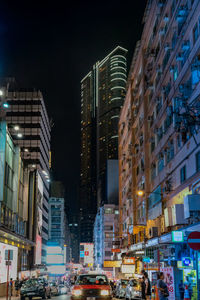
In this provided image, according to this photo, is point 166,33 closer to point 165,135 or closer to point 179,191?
point 165,135

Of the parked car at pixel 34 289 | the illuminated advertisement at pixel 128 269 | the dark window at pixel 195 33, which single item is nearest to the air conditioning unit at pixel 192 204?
the dark window at pixel 195 33

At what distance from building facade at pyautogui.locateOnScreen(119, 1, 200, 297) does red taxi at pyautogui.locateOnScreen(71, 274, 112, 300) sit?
4.92m

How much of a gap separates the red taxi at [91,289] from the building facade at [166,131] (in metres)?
4.92

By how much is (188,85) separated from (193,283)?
44.3 ft

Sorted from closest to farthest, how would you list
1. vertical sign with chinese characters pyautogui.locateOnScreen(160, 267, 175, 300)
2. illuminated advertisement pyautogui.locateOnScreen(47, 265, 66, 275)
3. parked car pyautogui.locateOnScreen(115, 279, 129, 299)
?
vertical sign with chinese characters pyautogui.locateOnScreen(160, 267, 175, 300) < parked car pyautogui.locateOnScreen(115, 279, 129, 299) < illuminated advertisement pyautogui.locateOnScreen(47, 265, 66, 275)

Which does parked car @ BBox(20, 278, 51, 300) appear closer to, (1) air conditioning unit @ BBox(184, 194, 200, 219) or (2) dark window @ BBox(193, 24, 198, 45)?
(1) air conditioning unit @ BBox(184, 194, 200, 219)

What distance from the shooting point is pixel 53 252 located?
71625 mm

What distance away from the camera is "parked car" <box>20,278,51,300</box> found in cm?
3216

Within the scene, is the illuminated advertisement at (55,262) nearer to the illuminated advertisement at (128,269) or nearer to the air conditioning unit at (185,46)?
the illuminated advertisement at (128,269)

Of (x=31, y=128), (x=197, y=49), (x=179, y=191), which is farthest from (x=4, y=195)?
→ (x=31, y=128)

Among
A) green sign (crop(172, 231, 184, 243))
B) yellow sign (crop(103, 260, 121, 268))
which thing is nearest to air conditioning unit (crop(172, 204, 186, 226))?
green sign (crop(172, 231, 184, 243))

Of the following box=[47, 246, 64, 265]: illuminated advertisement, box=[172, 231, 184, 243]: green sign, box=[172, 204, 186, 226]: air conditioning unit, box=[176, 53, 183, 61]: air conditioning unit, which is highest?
box=[176, 53, 183, 61]: air conditioning unit

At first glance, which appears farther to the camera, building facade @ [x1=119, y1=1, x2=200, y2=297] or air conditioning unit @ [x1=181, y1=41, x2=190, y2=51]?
air conditioning unit @ [x1=181, y1=41, x2=190, y2=51]

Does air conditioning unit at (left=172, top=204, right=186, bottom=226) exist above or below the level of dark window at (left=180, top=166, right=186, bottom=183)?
below
